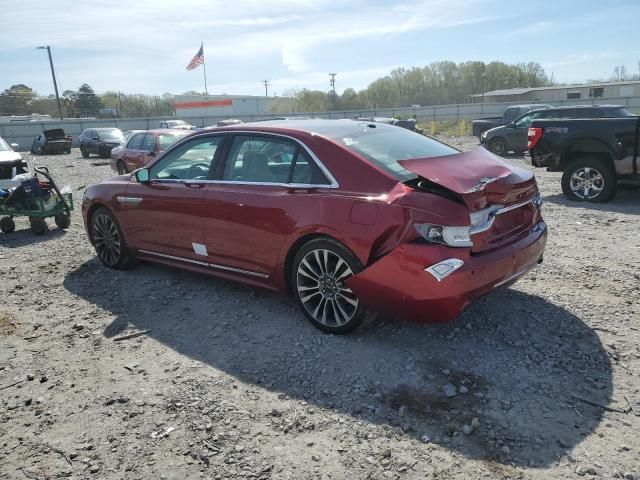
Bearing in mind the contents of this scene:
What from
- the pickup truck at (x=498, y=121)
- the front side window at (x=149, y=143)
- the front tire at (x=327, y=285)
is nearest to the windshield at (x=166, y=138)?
the front side window at (x=149, y=143)

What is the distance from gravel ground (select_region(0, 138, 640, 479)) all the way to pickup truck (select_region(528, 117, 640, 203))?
391 centimetres

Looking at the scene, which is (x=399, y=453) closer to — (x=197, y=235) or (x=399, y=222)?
(x=399, y=222)

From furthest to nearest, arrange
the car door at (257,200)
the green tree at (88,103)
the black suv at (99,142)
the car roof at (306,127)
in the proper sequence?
1. the green tree at (88,103)
2. the black suv at (99,142)
3. the car roof at (306,127)
4. the car door at (257,200)

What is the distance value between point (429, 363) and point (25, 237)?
24.2 ft

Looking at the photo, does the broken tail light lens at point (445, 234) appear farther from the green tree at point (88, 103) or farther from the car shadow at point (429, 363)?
the green tree at point (88, 103)

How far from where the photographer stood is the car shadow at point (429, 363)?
3.02 meters

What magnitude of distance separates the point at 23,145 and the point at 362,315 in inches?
1567

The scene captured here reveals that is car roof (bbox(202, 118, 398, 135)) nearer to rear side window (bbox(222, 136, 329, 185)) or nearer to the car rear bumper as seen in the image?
rear side window (bbox(222, 136, 329, 185))

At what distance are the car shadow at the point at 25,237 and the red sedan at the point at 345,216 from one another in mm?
3633

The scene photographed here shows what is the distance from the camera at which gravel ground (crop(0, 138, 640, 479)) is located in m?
2.83

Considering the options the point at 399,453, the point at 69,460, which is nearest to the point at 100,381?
the point at 69,460

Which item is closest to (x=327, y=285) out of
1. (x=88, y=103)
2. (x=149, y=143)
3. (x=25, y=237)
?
(x=25, y=237)

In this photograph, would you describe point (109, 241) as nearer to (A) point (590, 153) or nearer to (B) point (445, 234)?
(B) point (445, 234)

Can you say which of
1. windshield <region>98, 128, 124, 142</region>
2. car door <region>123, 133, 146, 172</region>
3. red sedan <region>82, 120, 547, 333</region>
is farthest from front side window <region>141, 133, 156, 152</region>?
windshield <region>98, 128, 124, 142</region>
